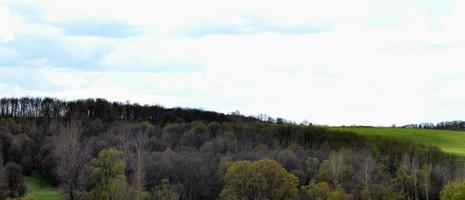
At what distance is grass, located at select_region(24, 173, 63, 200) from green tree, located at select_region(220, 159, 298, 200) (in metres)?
25.5

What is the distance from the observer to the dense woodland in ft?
322

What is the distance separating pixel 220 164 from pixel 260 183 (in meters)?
22.6

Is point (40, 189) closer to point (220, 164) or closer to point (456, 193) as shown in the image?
point (220, 164)

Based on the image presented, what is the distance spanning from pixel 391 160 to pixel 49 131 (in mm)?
72364

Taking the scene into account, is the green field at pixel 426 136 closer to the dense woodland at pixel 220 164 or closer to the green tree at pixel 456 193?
the dense woodland at pixel 220 164

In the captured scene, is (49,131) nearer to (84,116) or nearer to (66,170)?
(84,116)

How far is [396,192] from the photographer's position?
11300 cm

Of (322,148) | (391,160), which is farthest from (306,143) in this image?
(391,160)

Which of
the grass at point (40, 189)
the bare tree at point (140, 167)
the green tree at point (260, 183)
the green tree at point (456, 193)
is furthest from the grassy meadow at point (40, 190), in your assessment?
the green tree at point (456, 193)

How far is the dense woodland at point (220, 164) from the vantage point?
98188 millimetres

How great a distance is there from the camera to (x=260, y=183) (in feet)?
322

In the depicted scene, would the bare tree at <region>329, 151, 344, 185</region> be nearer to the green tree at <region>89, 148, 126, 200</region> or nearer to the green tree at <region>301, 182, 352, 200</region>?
the green tree at <region>301, 182, 352, 200</region>

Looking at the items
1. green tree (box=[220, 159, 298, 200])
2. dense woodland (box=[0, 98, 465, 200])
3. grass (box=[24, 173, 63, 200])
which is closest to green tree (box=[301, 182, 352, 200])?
dense woodland (box=[0, 98, 465, 200])

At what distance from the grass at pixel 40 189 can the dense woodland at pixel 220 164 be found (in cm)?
151
